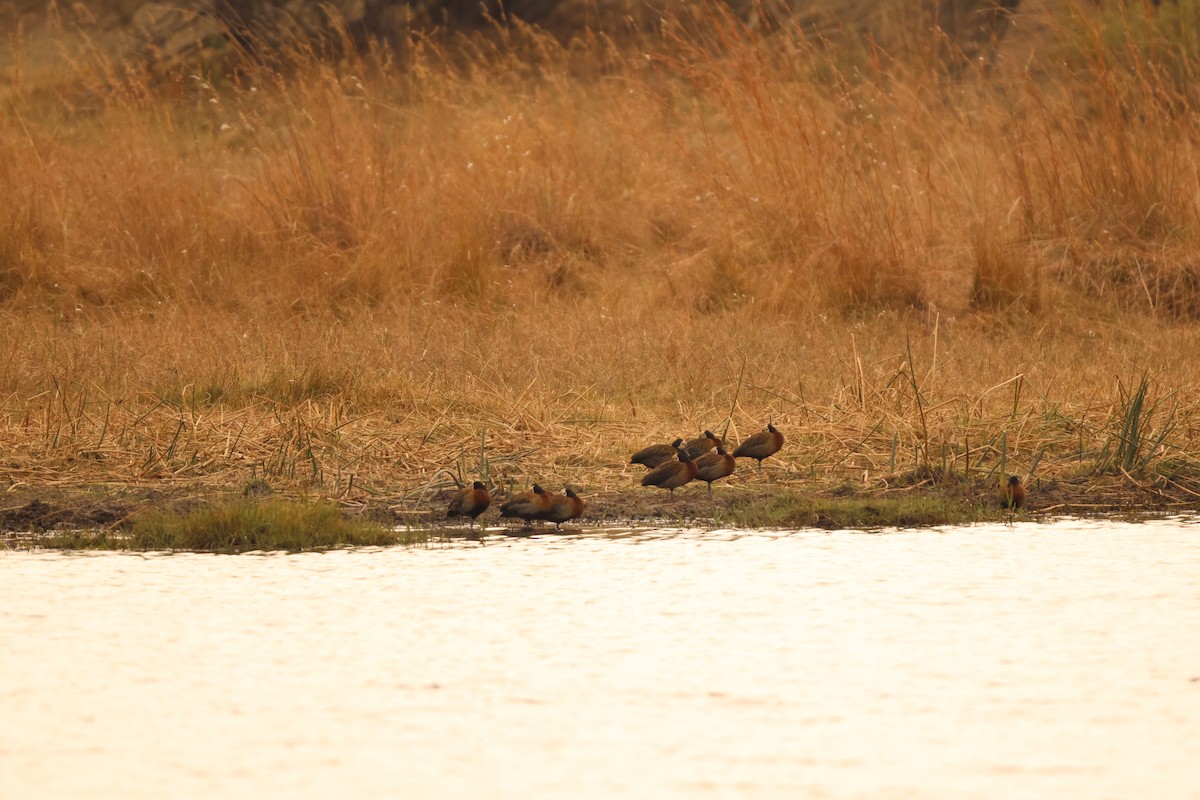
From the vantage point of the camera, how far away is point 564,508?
5.28 metres

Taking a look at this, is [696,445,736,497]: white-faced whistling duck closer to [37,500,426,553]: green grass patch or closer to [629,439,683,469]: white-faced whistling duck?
[629,439,683,469]: white-faced whistling duck

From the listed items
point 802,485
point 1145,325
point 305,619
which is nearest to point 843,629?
point 305,619

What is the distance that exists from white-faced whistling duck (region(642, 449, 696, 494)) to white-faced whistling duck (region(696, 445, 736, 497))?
8 centimetres

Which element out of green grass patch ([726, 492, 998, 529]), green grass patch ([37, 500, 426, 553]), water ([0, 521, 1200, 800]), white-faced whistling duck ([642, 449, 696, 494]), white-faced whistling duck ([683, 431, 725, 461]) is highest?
water ([0, 521, 1200, 800])

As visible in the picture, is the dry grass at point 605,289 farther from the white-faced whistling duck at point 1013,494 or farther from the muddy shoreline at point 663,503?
the white-faced whistling duck at point 1013,494

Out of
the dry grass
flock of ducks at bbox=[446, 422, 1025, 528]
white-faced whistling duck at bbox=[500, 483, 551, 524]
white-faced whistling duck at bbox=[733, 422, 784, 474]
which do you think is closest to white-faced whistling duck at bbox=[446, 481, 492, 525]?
flock of ducks at bbox=[446, 422, 1025, 528]

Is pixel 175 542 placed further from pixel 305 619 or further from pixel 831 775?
pixel 831 775

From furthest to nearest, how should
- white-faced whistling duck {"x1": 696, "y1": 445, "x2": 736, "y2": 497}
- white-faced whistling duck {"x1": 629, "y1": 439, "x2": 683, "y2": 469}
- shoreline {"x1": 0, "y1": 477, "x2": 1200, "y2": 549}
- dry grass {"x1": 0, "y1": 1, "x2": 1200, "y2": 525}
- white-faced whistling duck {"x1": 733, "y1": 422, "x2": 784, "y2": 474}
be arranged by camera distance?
dry grass {"x1": 0, "y1": 1, "x2": 1200, "y2": 525} < white-faced whistling duck {"x1": 733, "y1": 422, "x2": 784, "y2": 474} < white-faced whistling duck {"x1": 629, "y1": 439, "x2": 683, "y2": 469} < white-faced whistling duck {"x1": 696, "y1": 445, "x2": 736, "y2": 497} < shoreline {"x1": 0, "y1": 477, "x2": 1200, "y2": 549}

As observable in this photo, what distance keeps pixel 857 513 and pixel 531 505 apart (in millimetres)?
1060

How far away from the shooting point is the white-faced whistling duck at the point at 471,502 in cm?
532

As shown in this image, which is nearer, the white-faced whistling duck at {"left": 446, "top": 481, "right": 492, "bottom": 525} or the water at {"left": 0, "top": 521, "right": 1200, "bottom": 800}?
the water at {"left": 0, "top": 521, "right": 1200, "bottom": 800}

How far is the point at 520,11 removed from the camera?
1953 centimetres

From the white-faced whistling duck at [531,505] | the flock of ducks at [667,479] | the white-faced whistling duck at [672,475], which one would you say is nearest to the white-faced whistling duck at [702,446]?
the flock of ducks at [667,479]

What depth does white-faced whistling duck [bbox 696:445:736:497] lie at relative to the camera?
18.8ft
